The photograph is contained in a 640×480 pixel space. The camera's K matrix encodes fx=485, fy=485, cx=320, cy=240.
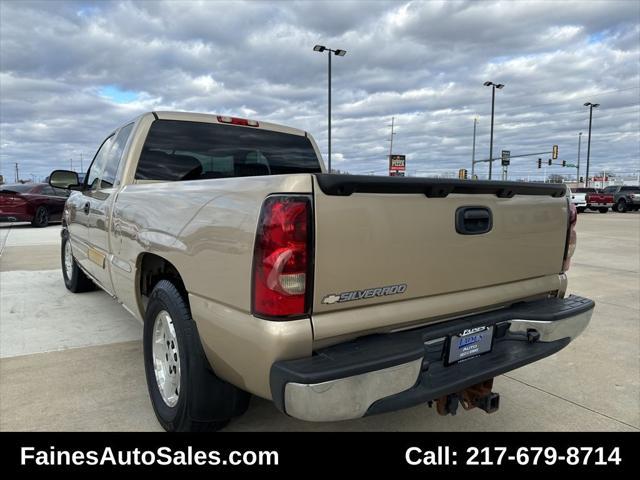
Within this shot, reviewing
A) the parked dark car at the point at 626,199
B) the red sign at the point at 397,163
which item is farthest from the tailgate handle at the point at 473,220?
the red sign at the point at 397,163

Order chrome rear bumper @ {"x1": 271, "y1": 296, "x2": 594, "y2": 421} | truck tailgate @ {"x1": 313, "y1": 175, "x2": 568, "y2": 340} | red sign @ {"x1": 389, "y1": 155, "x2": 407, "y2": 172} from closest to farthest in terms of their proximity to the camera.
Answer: chrome rear bumper @ {"x1": 271, "y1": 296, "x2": 594, "y2": 421}, truck tailgate @ {"x1": 313, "y1": 175, "x2": 568, "y2": 340}, red sign @ {"x1": 389, "y1": 155, "x2": 407, "y2": 172}

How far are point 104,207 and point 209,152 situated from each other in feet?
3.20

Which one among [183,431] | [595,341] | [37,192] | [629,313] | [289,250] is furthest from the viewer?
[37,192]

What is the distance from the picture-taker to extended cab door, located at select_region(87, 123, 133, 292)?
12.8 ft

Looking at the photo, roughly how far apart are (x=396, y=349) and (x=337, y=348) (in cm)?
25

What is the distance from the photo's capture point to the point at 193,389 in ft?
7.97

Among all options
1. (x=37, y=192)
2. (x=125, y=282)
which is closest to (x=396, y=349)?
(x=125, y=282)

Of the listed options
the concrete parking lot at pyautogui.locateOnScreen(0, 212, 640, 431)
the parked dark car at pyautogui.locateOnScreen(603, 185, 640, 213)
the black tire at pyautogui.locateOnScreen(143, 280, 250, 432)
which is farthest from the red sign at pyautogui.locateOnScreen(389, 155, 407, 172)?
the black tire at pyautogui.locateOnScreen(143, 280, 250, 432)

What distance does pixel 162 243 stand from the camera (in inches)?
109

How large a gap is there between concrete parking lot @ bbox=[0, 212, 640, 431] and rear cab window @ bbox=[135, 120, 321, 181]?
157 cm

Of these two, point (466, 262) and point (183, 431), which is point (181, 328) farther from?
point (466, 262)

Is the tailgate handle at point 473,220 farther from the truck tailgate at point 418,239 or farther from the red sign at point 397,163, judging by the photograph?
the red sign at point 397,163

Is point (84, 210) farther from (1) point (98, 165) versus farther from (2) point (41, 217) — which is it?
(2) point (41, 217)

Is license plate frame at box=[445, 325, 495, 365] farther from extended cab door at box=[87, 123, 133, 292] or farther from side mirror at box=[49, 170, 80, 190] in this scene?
side mirror at box=[49, 170, 80, 190]
